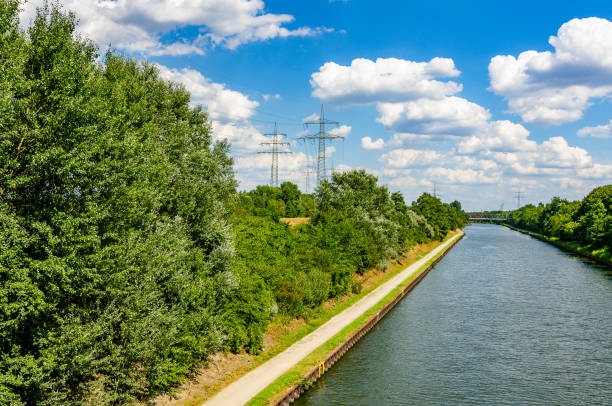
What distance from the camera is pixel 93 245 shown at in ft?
60.1

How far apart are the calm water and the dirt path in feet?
7.02

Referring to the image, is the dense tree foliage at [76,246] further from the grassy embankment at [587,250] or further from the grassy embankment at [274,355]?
the grassy embankment at [587,250]

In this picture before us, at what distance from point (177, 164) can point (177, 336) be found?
11.7 meters

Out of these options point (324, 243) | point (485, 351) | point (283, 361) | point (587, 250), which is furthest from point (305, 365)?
point (587, 250)

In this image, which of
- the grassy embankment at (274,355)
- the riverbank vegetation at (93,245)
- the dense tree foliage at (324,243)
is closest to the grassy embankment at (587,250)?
the dense tree foliage at (324,243)

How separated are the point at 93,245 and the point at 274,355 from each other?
17.4 meters

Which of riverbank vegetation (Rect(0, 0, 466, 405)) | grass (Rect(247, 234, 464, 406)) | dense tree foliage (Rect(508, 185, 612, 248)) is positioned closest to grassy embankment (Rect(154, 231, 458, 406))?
grass (Rect(247, 234, 464, 406))

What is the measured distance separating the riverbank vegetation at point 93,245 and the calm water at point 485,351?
28.1ft

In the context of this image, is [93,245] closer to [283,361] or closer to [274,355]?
[283,361]

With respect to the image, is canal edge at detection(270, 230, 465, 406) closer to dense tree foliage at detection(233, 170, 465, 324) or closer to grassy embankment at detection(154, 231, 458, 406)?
grassy embankment at detection(154, 231, 458, 406)

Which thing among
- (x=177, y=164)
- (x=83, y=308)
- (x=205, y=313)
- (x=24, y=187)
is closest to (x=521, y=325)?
(x=205, y=313)

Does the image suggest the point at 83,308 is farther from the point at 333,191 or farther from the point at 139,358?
the point at 333,191

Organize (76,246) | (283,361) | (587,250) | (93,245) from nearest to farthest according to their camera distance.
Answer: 1. (76,246)
2. (93,245)
3. (283,361)
4. (587,250)

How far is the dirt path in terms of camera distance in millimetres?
24797
